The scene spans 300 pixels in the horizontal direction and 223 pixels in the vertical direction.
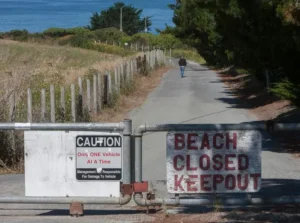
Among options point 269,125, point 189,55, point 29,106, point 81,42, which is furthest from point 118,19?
point 269,125

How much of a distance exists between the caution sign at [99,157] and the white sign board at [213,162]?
59 centimetres

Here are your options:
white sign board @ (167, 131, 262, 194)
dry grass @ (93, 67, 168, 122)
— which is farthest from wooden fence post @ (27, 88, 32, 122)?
white sign board @ (167, 131, 262, 194)

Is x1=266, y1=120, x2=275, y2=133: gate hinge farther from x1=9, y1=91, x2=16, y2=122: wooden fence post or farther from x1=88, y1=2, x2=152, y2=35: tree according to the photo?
x1=88, y1=2, x2=152, y2=35: tree

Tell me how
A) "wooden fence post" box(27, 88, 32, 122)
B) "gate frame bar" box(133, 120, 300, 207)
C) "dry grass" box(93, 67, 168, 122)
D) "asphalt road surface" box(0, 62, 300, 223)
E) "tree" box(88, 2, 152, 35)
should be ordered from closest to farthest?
"gate frame bar" box(133, 120, 300, 207), "asphalt road surface" box(0, 62, 300, 223), "wooden fence post" box(27, 88, 32, 122), "dry grass" box(93, 67, 168, 122), "tree" box(88, 2, 152, 35)

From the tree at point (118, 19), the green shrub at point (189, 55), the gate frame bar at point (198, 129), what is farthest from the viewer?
the tree at point (118, 19)

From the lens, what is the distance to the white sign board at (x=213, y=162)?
809cm

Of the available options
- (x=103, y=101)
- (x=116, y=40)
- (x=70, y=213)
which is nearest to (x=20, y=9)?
(x=116, y=40)

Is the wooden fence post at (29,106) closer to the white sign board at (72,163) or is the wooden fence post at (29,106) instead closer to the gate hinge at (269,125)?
the white sign board at (72,163)

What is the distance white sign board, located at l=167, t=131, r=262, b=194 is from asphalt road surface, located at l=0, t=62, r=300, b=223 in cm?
67

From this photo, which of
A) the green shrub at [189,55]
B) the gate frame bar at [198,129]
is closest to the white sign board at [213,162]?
the gate frame bar at [198,129]

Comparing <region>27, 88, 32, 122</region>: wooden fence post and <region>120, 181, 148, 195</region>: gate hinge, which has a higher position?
<region>27, 88, 32, 122</region>: wooden fence post

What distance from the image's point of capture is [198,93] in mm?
36281

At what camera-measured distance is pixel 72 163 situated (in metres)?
8.25

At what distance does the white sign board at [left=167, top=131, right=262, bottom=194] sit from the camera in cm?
809
